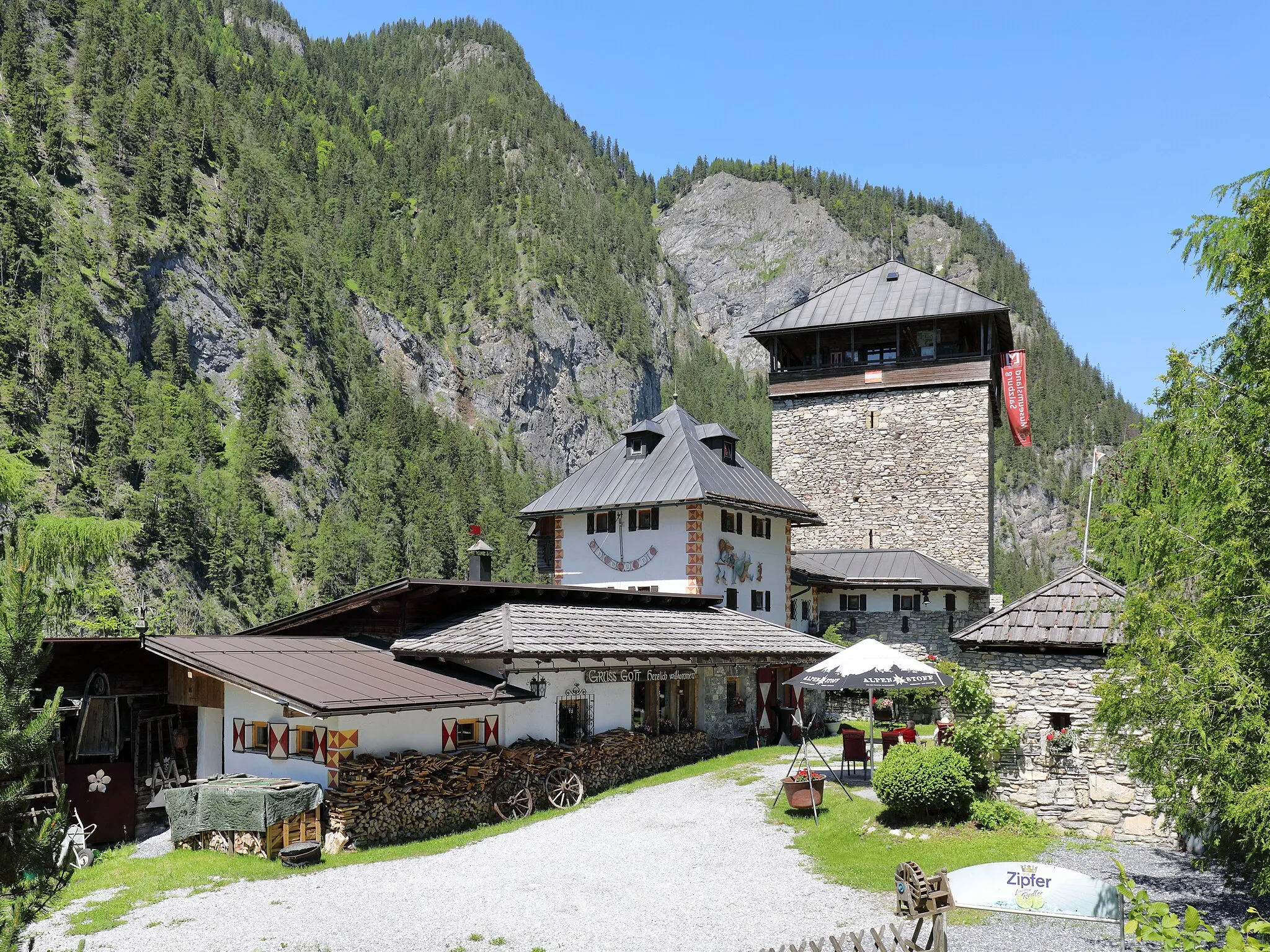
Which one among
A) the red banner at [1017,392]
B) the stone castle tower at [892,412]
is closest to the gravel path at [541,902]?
the stone castle tower at [892,412]

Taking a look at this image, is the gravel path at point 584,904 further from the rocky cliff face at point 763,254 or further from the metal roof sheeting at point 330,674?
the rocky cliff face at point 763,254

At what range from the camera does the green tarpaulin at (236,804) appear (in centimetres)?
1545

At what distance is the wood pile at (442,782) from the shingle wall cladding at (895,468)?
2049cm

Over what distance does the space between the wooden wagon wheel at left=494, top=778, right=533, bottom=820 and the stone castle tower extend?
78.1ft

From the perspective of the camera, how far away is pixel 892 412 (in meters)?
39.9

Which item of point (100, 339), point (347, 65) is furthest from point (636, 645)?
point (347, 65)

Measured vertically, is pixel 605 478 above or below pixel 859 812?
above

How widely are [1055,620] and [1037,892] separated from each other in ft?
28.3

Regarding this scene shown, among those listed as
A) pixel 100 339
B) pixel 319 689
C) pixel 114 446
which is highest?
pixel 100 339

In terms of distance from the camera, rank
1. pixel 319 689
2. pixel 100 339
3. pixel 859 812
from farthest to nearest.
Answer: pixel 100 339
pixel 859 812
pixel 319 689

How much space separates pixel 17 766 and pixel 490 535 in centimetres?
8622

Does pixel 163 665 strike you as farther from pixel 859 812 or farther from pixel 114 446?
pixel 114 446

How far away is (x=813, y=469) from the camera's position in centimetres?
4119

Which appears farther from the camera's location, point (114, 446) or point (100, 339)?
point (100, 339)
